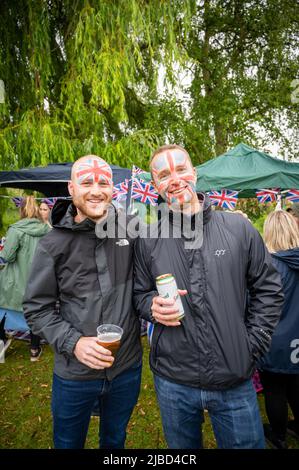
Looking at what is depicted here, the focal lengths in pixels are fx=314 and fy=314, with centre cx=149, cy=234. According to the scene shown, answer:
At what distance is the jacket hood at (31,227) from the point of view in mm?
4113

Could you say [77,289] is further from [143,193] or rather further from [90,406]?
[143,193]

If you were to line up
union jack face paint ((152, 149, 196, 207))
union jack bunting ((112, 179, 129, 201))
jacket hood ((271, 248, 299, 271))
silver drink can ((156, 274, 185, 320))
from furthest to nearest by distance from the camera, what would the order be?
union jack bunting ((112, 179, 129, 201)) → jacket hood ((271, 248, 299, 271)) → union jack face paint ((152, 149, 196, 207)) → silver drink can ((156, 274, 185, 320))

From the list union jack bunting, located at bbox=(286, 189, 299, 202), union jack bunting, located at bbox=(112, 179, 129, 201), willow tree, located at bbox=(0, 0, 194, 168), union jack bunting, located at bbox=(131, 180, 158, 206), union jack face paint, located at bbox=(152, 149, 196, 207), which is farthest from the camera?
union jack bunting, located at bbox=(286, 189, 299, 202)

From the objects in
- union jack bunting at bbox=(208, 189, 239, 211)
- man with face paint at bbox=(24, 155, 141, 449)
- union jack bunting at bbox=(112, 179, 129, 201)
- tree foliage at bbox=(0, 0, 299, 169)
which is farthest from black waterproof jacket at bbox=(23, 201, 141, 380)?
union jack bunting at bbox=(208, 189, 239, 211)

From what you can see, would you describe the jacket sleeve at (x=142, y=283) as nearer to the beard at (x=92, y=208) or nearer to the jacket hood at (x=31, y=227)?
the beard at (x=92, y=208)

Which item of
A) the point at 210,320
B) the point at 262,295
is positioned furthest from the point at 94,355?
the point at 262,295

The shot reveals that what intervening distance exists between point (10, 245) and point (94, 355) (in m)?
3.05

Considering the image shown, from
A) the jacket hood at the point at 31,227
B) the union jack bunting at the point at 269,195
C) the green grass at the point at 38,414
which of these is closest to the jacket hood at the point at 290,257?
the green grass at the point at 38,414

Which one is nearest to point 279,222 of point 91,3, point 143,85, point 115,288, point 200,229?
point 200,229

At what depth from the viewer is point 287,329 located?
246 cm

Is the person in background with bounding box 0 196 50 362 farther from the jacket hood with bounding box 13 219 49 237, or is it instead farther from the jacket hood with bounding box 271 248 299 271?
the jacket hood with bounding box 271 248 299 271

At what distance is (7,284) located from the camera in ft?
13.8

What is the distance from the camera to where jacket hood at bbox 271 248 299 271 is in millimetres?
2424

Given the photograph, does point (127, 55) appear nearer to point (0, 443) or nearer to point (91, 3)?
point (91, 3)
